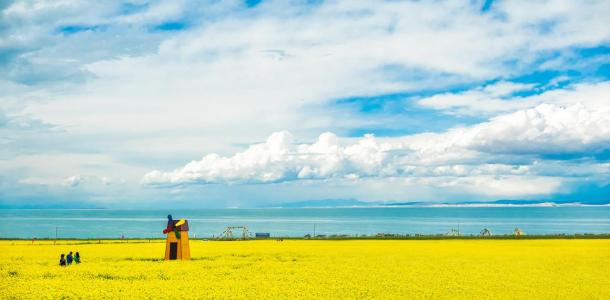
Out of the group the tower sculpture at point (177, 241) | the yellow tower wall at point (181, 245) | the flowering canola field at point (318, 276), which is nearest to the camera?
the flowering canola field at point (318, 276)

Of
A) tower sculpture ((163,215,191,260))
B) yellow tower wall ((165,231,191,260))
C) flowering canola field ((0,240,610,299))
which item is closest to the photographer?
flowering canola field ((0,240,610,299))

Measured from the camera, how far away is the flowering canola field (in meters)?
28.5

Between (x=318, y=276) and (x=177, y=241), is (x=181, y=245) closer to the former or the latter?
(x=177, y=241)

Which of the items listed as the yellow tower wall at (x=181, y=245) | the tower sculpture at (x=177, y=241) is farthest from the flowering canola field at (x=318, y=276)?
the tower sculpture at (x=177, y=241)

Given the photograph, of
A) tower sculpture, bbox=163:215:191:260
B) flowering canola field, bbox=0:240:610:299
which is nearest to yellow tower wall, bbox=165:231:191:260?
tower sculpture, bbox=163:215:191:260

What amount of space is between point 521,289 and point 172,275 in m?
20.7

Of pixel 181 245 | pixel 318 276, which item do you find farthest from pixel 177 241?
pixel 318 276

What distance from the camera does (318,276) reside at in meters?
35.1

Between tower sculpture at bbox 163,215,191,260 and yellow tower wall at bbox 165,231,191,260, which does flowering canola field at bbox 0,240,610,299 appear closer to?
yellow tower wall at bbox 165,231,191,260

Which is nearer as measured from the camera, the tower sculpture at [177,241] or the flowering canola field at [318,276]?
the flowering canola field at [318,276]

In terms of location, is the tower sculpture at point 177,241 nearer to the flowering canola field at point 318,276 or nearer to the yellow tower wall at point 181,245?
the yellow tower wall at point 181,245

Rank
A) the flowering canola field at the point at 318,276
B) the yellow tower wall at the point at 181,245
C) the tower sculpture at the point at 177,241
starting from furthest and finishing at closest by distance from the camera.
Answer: the yellow tower wall at the point at 181,245 < the tower sculpture at the point at 177,241 < the flowering canola field at the point at 318,276

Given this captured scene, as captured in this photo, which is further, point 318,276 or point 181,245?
point 181,245

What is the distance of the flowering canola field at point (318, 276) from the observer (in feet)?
93.5
